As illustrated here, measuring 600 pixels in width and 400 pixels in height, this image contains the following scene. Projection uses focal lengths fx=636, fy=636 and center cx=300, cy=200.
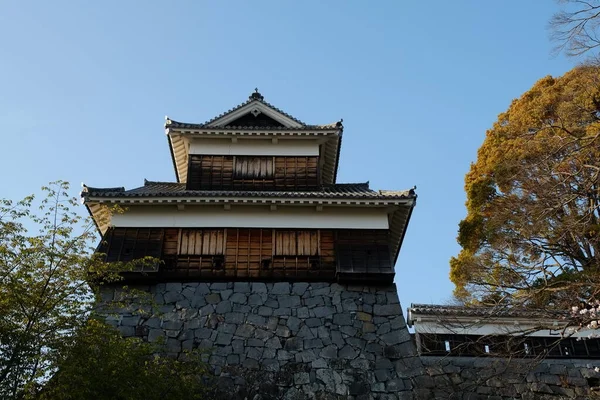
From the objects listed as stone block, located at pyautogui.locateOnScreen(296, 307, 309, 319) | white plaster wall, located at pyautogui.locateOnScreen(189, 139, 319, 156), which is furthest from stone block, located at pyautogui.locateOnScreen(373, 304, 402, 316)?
white plaster wall, located at pyautogui.locateOnScreen(189, 139, 319, 156)

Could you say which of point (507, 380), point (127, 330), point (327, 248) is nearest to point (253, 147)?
point (327, 248)

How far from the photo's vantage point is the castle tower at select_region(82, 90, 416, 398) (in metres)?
13.2

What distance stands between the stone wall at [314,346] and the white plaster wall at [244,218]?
1449 millimetres

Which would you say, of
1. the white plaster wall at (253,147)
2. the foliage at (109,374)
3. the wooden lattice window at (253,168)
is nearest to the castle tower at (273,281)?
the wooden lattice window at (253,168)

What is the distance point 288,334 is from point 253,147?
222 inches

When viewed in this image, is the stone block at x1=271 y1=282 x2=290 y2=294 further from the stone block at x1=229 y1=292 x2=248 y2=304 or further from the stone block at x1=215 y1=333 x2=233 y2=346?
the stone block at x1=215 y1=333 x2=233 y2=346

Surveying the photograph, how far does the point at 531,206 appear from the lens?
13.1 meters

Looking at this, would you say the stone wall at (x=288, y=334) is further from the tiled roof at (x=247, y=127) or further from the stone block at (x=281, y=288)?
the tiled roof at (x=247, y=127)

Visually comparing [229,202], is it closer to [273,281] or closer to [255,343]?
[273,281]

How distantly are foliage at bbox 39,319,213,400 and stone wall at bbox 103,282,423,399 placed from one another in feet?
6.31

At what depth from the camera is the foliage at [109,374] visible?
9.09 m

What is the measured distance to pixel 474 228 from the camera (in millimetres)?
19078

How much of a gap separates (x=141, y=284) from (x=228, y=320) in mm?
2198

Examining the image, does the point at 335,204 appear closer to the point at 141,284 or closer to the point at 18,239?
the point at 141,284
